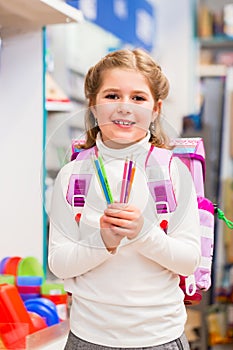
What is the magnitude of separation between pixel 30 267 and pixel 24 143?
338mm

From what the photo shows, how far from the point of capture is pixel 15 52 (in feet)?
5.40

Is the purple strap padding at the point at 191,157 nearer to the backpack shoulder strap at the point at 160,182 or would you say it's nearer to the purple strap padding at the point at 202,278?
the backpack shoulder strap at the point at 160,182

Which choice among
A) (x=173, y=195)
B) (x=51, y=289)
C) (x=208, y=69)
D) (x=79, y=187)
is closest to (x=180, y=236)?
(x=173, y=195)

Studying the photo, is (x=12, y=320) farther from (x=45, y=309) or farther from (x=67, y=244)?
(x=67, y=244)

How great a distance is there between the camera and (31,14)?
154cm

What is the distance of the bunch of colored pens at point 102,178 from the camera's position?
88 centimetres

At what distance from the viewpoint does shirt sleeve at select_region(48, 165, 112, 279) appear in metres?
0.91

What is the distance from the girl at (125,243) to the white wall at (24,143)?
2.15 ft

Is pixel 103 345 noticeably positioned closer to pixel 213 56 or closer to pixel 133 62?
pixel 133 62

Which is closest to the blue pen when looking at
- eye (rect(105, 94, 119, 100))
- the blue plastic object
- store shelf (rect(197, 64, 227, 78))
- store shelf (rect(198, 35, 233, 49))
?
eye (rect(105, 94, 119, 100))

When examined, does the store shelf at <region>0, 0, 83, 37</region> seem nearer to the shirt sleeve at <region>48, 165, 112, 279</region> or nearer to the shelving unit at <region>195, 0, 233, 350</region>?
the shirt sleeve at <region>48, 165, 112, 279</region>

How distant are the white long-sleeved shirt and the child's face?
2 cm

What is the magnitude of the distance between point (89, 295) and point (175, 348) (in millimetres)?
162

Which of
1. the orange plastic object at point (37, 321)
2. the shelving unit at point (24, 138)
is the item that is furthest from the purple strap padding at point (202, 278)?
the shelving unit at point (24, 138)
